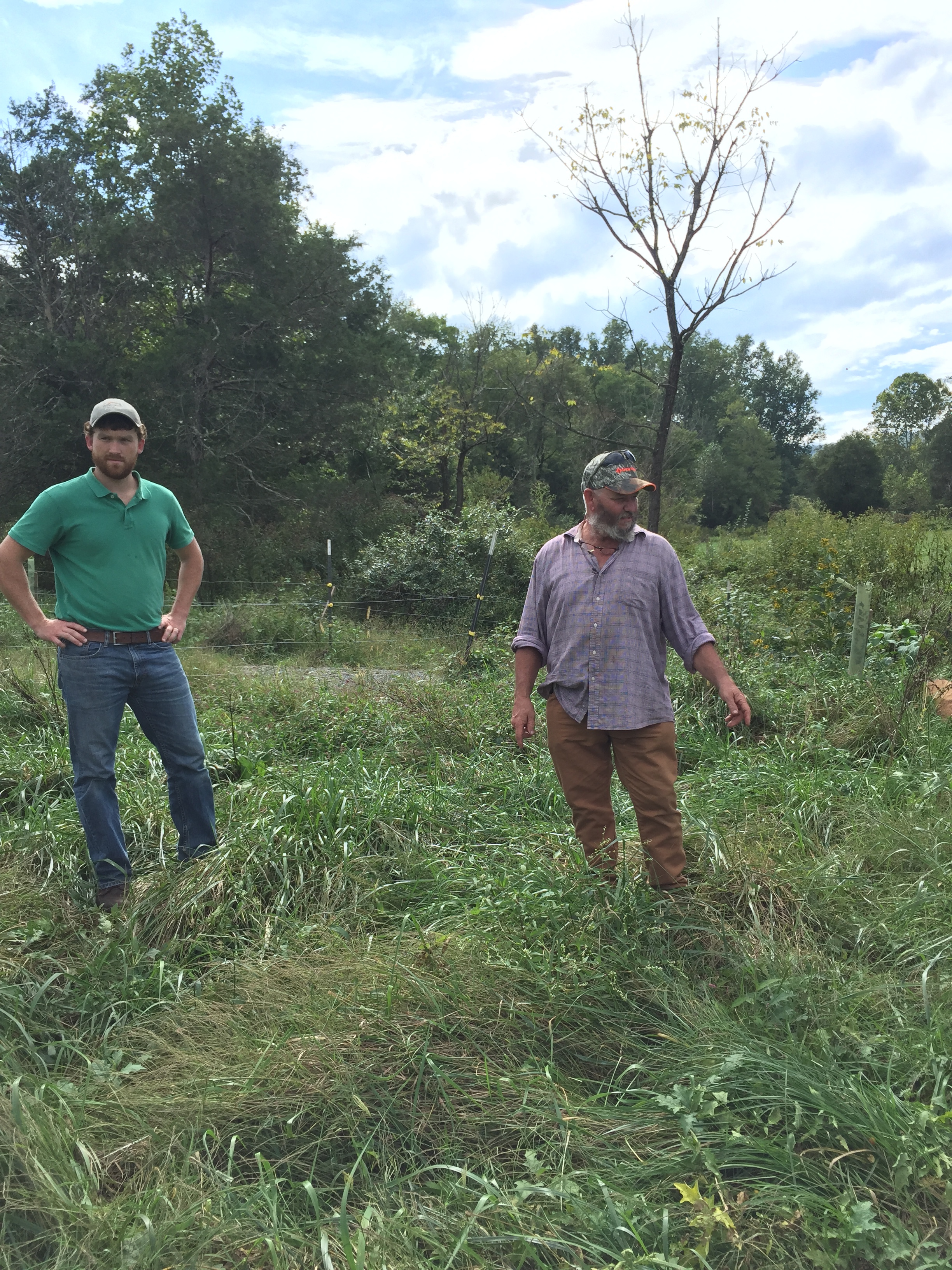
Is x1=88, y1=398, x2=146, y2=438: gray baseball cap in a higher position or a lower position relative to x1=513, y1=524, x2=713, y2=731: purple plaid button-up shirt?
higher

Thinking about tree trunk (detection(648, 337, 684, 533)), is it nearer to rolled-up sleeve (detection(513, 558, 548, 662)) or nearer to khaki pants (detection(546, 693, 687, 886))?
rolled-up sleeve (detection(513, 558, 548, 662))

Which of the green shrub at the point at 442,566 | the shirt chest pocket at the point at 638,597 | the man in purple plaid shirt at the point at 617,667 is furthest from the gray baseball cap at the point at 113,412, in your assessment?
the green shrub at the point at 442,566

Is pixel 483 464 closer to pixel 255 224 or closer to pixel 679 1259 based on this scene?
pixel 255 224

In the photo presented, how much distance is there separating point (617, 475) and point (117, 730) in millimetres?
2083

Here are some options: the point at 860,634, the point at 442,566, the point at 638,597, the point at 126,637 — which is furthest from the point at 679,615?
the point at 442,566

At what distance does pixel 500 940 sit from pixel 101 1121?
123 centimetres

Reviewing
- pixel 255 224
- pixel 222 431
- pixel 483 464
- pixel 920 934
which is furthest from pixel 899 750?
pixel 483 464

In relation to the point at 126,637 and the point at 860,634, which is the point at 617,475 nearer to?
the point at 126,637

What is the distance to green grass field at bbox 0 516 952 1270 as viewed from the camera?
71.7 inches

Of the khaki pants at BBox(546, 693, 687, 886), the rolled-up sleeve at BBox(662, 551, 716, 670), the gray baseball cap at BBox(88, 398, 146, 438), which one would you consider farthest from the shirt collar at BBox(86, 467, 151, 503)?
the rolled-up sleeve at BBox(662, 551, 716, 670)

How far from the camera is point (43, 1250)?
183 cm

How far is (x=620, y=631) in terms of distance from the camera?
120 inches

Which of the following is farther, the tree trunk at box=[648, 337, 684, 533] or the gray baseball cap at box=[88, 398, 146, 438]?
the tree trunk at box=[648, 337, 684, 533]

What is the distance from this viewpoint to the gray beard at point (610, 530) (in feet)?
10.1
